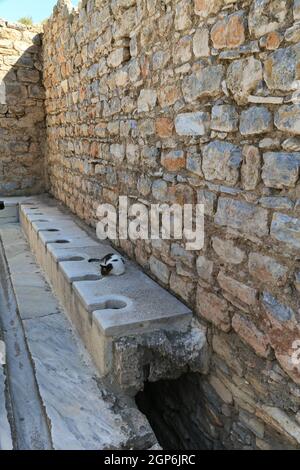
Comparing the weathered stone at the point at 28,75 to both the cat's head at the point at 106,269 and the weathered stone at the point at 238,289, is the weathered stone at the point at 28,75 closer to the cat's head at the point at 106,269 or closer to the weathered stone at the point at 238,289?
the cat's head at the point at 106,269

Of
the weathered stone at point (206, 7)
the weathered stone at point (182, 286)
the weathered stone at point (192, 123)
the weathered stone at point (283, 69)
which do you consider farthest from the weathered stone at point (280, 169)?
the weathered stone at point (182, 286)

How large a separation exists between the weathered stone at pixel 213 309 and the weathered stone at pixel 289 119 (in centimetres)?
94

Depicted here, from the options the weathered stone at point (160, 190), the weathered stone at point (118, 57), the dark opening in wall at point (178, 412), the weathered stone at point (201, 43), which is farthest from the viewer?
the weathered stone at point (118, 57)

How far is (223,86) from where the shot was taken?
1.89 metres

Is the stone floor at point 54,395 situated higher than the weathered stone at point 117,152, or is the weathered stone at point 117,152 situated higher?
the weathered stone at point 117,152

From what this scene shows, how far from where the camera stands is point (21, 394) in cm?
208

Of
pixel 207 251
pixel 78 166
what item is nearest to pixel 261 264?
pixel 207 251

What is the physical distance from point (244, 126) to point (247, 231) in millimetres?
477

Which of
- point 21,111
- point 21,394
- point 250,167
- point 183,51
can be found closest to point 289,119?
point 250,167

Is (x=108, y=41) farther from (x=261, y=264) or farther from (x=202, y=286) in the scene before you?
(x=261, y=264)

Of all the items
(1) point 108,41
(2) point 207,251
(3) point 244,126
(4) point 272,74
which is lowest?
(2) point 207,251

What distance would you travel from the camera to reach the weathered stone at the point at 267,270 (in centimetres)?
167

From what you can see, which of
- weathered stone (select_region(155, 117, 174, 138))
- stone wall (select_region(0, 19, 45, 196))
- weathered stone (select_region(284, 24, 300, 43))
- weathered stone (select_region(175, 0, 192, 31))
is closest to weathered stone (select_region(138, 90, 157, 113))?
weathered stone (select_region(155, 117, 174, 138))

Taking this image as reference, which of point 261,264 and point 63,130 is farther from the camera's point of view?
point 63,130
